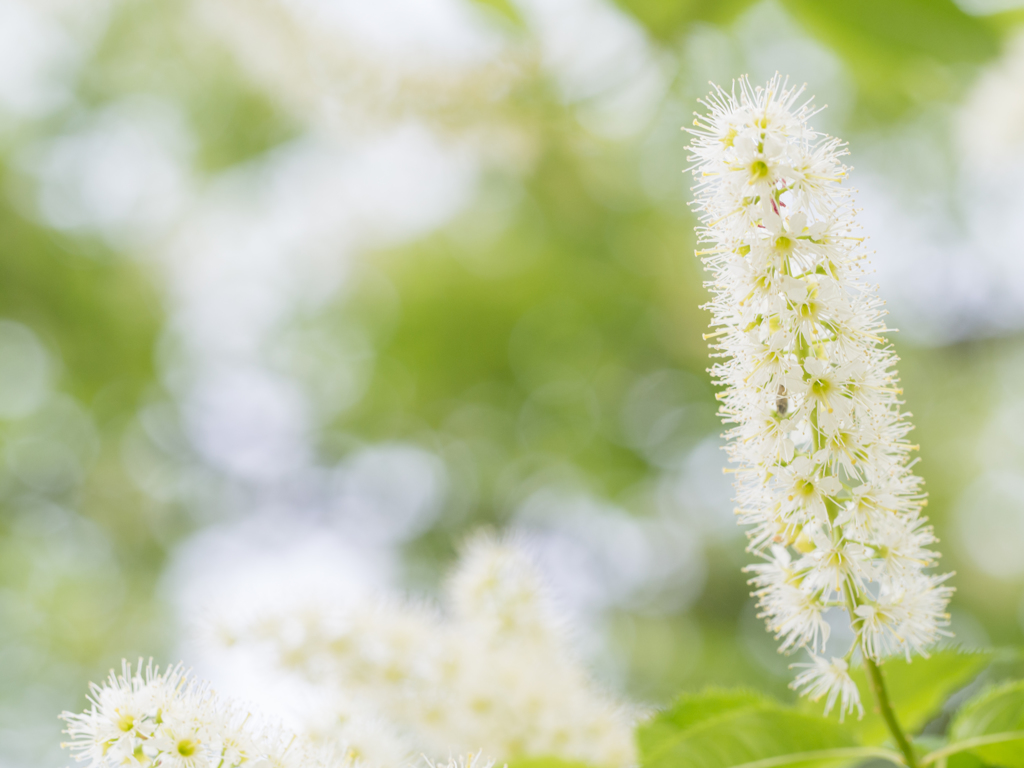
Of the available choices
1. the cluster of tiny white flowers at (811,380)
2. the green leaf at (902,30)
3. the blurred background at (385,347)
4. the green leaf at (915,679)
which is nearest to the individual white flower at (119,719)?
the cluster of tiny white flowers at (811,380)

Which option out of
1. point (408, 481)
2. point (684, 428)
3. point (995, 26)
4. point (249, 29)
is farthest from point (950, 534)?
point (249, 29)

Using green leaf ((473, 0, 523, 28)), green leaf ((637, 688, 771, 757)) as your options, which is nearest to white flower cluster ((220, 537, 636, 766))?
green leaf ((637, 688, 771, 757))

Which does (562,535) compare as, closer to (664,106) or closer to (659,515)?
(659,515)

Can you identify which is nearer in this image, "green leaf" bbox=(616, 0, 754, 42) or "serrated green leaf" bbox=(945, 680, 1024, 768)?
"serrated green leaf" bbox=(945, 680, 1024, 768)

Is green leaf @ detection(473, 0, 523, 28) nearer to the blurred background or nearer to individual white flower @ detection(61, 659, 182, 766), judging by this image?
the blurred background

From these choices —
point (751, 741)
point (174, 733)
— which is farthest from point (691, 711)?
point (174, 733)

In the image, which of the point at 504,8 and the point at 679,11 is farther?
the point at 504,8

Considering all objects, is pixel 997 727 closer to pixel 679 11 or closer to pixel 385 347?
pixel 679 11
